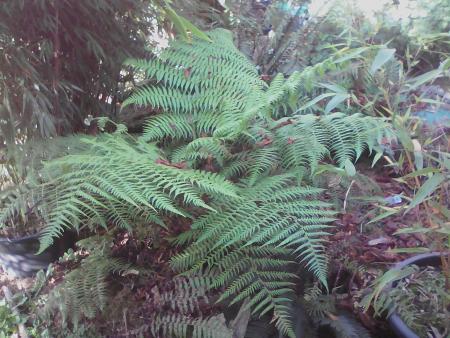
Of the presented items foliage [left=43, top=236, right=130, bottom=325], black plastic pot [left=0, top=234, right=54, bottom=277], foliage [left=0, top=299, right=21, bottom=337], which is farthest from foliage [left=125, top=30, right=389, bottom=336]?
foliage [left=0, top=299, right=21, bottom=337]

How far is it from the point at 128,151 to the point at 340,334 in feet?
2.54

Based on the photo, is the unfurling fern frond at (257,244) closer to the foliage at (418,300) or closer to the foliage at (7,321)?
the foliage at (418,300)

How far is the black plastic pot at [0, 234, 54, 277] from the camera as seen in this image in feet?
5.91

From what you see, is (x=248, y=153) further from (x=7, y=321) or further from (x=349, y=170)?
(x=7, y=321)

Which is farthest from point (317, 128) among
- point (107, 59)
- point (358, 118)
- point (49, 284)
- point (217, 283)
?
point (49, 284)

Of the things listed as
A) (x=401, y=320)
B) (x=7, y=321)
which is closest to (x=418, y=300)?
(x=401, y=320)

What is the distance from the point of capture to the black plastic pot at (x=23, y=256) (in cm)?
180

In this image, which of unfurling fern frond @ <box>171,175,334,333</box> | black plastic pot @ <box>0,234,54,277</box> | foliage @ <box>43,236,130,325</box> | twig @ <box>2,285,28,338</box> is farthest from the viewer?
black plastic pot @ <box>0,234,54,277</box>

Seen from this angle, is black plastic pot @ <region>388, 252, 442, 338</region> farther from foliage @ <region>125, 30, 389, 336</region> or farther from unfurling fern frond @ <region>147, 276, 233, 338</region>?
unfurling fern frond @ <region>147, 276, 233, 338</region>

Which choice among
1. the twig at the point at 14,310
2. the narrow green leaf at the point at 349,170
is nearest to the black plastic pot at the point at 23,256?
the twig at the point at 14,310

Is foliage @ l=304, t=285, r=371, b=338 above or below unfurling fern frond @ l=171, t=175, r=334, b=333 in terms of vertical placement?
below

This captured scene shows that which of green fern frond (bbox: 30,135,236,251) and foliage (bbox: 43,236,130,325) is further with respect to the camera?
foliage (bbox: 43,236,130,325)

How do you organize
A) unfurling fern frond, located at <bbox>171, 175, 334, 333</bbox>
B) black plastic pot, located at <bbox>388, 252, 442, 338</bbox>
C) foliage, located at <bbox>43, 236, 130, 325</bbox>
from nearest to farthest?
black plastic pot, located at <bbox>388, 252, 442, 338</bbox>, unfurling fern frond, located at <bbox>171, 175, 334, 333</bbox>, foliage, located at <bbox>43, 236, 130, 325</bbox>

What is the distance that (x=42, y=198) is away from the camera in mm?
1212
